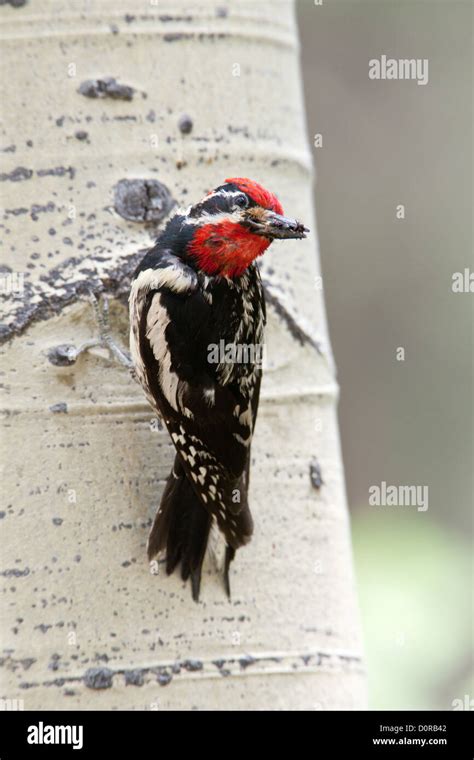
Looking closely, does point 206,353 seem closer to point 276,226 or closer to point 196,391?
point 196,391

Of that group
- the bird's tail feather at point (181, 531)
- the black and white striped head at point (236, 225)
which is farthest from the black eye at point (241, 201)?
the bird's tail feather at point (181, 531)

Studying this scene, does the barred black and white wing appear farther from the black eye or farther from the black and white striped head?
the black eye

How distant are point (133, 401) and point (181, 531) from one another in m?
0.26

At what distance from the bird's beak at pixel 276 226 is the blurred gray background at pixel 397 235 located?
2.74 meters

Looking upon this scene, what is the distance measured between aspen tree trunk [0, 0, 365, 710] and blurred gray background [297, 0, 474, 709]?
2566 millimetres

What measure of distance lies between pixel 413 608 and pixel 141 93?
2.02m

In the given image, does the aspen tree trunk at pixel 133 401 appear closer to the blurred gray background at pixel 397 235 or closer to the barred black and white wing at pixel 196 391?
the barred black and white wing at pixel 196 391

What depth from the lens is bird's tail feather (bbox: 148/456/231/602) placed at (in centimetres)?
187

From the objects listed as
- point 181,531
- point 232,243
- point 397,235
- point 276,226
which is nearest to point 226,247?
point 232,243

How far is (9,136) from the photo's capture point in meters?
1.92

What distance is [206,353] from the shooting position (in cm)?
201
